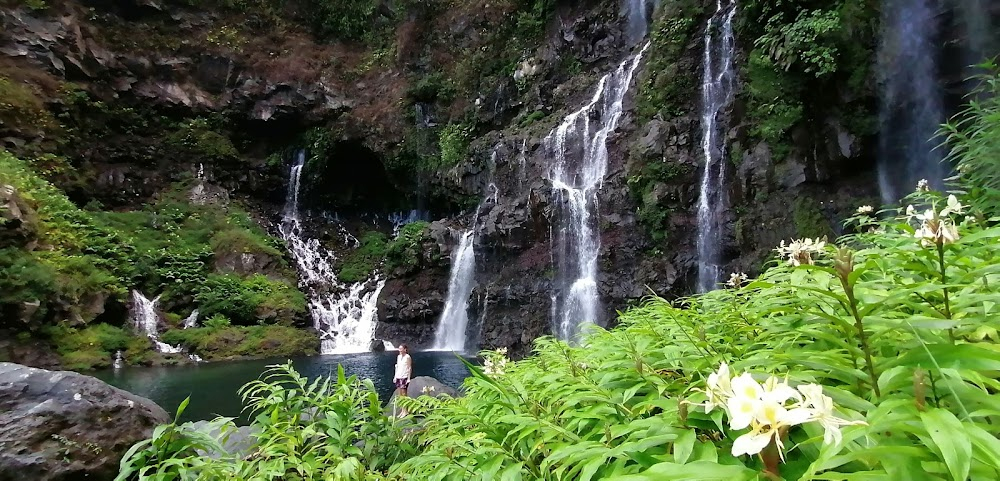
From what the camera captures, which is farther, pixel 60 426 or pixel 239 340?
pixel 239 340

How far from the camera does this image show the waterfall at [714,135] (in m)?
11.7

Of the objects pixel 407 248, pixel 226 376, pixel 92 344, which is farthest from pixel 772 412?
pixel 407 248

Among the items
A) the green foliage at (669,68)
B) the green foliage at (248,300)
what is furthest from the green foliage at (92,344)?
the green foliage at (669,68)

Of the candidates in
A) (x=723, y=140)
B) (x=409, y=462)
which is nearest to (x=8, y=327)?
(x=409, y=462)

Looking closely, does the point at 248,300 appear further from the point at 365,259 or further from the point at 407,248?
the point at 365,259

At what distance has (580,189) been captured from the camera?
14.0m

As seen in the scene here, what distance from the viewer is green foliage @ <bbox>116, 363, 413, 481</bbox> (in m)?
1.97

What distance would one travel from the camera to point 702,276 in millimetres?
11711

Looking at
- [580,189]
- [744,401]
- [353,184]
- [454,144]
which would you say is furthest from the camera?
[353,184]

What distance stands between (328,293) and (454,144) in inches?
278

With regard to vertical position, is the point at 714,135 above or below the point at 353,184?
below

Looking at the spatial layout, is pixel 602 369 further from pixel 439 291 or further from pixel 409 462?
pixel 439 291

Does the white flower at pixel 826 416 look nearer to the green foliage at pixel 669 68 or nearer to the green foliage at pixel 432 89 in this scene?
the green foliage at pixel 669 68

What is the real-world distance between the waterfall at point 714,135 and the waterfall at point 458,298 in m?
6.54
